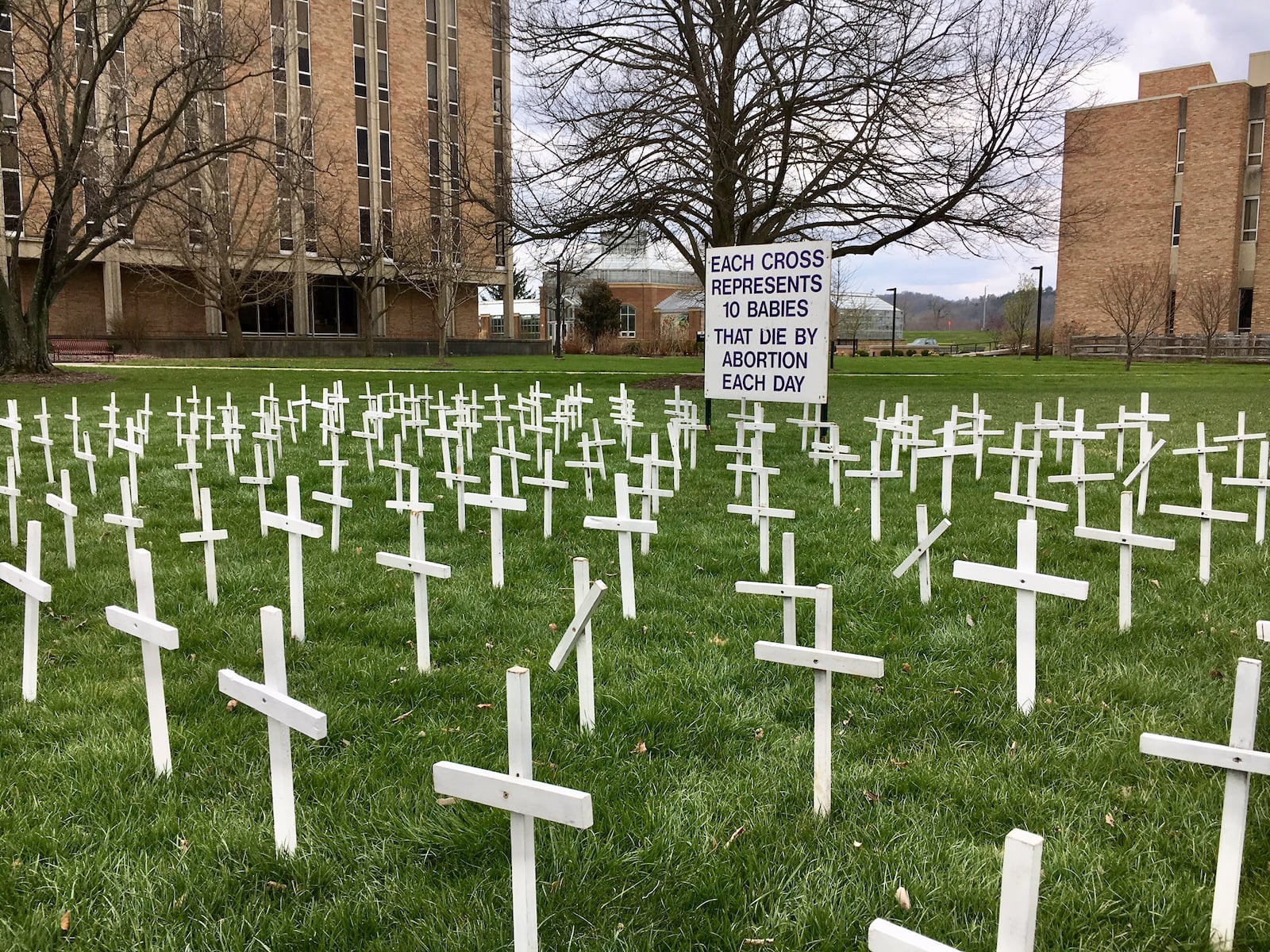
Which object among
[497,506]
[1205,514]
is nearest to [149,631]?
[497,506]

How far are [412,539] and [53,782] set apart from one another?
1443mm

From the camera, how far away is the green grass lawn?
2.21m

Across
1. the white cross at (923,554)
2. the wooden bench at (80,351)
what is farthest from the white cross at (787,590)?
the wooden bench at (80,351)

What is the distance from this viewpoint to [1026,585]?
10.4ft

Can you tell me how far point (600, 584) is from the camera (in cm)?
276

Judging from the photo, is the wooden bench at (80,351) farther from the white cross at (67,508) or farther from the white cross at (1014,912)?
the white cross at (1014,912)

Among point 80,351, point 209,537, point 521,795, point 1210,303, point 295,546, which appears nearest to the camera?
point 521,795

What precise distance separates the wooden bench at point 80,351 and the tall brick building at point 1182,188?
135 feet

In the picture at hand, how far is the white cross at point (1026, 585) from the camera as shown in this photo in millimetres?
3133

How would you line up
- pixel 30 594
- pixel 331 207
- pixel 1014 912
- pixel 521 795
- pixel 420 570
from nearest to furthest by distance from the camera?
pixel 1014 912, pixel 521 795, pixel 30 594, pixel 420 570, pixel 331 207

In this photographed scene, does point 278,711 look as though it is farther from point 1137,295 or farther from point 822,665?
point 1137,295

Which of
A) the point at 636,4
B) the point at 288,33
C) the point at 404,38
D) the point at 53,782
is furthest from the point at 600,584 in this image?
the point at 404,38

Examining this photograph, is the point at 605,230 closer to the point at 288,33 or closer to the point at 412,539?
the point at 412,539

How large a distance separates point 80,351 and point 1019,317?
5133 centimetres
